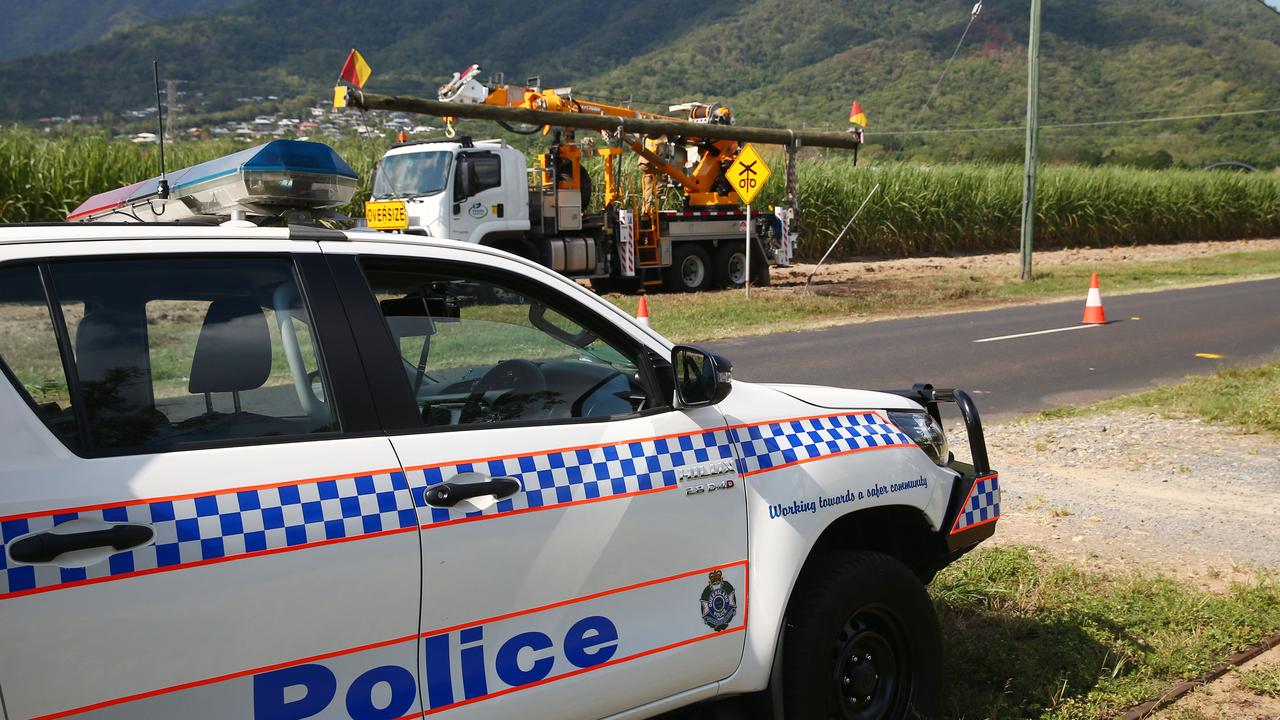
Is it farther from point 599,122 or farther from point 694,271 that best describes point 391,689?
point 694,271

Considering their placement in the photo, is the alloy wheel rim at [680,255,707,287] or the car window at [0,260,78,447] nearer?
the car window at [0,260,78,447]

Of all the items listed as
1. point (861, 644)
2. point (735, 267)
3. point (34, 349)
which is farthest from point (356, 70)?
point (34, 349)

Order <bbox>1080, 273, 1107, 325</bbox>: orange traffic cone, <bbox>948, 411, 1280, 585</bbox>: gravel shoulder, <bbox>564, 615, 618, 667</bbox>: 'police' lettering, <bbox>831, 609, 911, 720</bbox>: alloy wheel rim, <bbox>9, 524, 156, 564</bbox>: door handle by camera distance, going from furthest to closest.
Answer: <bbox>1080, 273, 1107, 325</bbox>: orange traffic cone, <bbox>948, 411, 1280, 585</bbox>: gravel shoulder, <bbox>831, 609, 911, 720</bbox>: alloy wheel rim, <bbox>564, 615, 618, 667</bbox>: 'police' lettering, <bbox>9, 524, 156, 564</bbox>: door handle

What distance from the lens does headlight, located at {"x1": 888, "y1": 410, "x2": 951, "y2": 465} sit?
4.07 metres

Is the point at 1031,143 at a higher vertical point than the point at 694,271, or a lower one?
higher

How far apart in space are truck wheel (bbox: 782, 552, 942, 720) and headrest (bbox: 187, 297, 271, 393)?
1727 mm

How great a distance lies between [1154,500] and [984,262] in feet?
86.9

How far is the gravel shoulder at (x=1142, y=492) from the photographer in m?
5.85

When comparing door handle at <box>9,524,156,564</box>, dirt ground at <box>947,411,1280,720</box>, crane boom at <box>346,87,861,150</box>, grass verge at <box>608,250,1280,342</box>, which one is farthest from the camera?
crane boom at <box>346,87,861,150</box>

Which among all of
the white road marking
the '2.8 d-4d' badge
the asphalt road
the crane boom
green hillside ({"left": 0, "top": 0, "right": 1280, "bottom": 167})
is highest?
green hillside ({"left": 0, "top": 0, "right": 1280, "bottom": 167})

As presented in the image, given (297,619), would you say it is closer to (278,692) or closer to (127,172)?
(278,692)

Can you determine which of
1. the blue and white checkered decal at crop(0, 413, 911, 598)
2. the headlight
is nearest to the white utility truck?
the headlight

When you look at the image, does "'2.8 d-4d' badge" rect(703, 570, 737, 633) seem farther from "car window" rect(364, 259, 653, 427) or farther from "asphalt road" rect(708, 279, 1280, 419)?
"asphalt road" rect(708, 279, 1280, 419)

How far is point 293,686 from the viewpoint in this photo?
8.27ft
